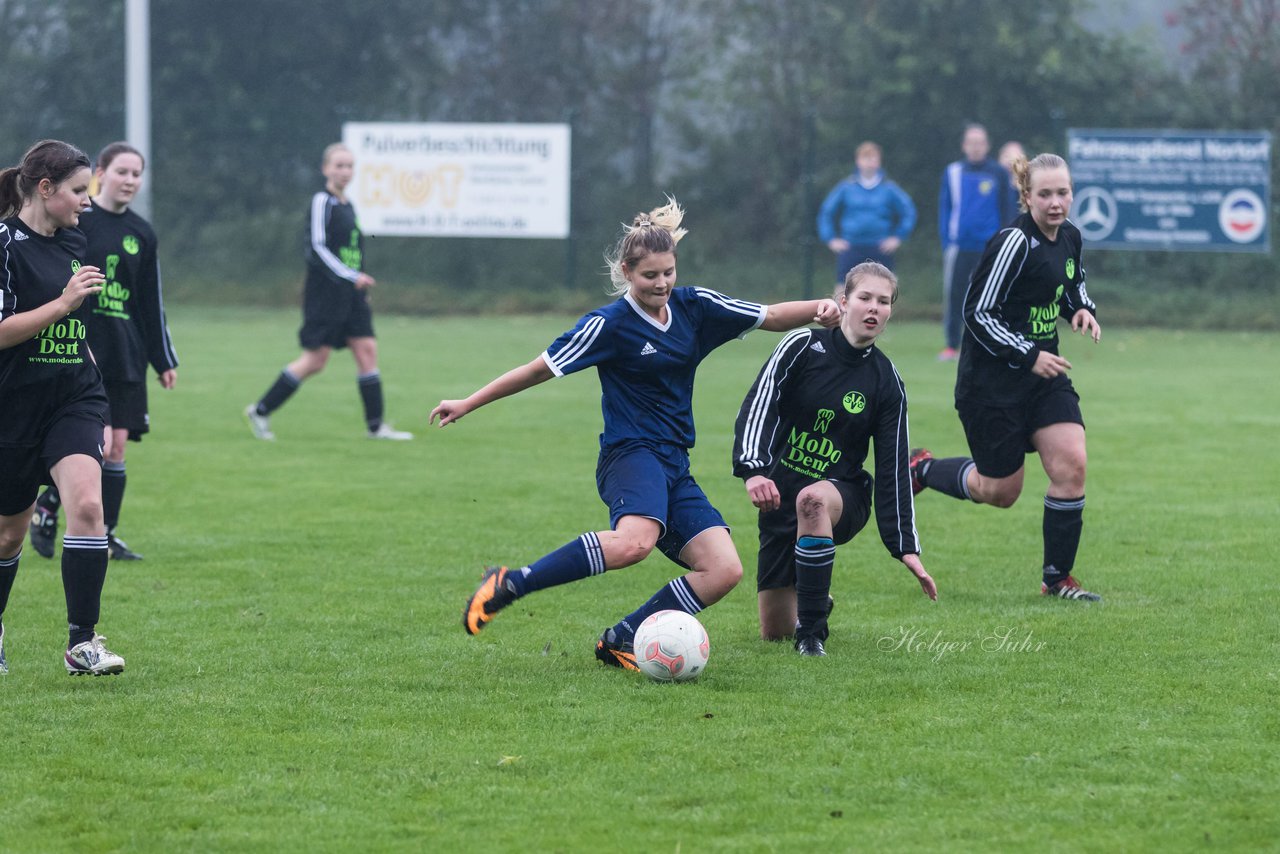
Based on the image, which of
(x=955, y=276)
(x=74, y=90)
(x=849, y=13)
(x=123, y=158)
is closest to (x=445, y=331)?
(x=955, y=276)

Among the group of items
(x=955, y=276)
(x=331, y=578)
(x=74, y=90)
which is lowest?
(x=331, y=578)

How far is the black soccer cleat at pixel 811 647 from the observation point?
578 cm

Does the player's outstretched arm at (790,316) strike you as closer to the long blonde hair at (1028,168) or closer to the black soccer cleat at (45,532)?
the long blonde hair at (1028,168)

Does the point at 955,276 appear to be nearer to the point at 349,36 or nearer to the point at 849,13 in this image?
the point at 849,13

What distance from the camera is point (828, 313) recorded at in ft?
18.6

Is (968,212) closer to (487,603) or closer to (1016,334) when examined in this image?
(1016,334)

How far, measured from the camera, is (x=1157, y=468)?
1028 cm

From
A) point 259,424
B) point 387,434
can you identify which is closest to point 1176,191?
point 387,434

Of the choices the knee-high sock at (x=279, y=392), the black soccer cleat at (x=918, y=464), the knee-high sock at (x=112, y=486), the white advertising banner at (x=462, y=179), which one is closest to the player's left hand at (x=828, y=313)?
the black soccer cleat at (x=918, y=464)

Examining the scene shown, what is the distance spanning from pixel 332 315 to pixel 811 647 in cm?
693

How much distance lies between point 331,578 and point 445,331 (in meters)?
14.1

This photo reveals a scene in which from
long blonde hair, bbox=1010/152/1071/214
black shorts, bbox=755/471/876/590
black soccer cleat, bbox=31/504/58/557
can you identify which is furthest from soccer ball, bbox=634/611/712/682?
black soccer cleat, bbox=31/504/58/557

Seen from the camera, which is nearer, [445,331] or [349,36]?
[445,331]

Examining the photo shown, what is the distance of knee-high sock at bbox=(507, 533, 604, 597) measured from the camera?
216 inches
